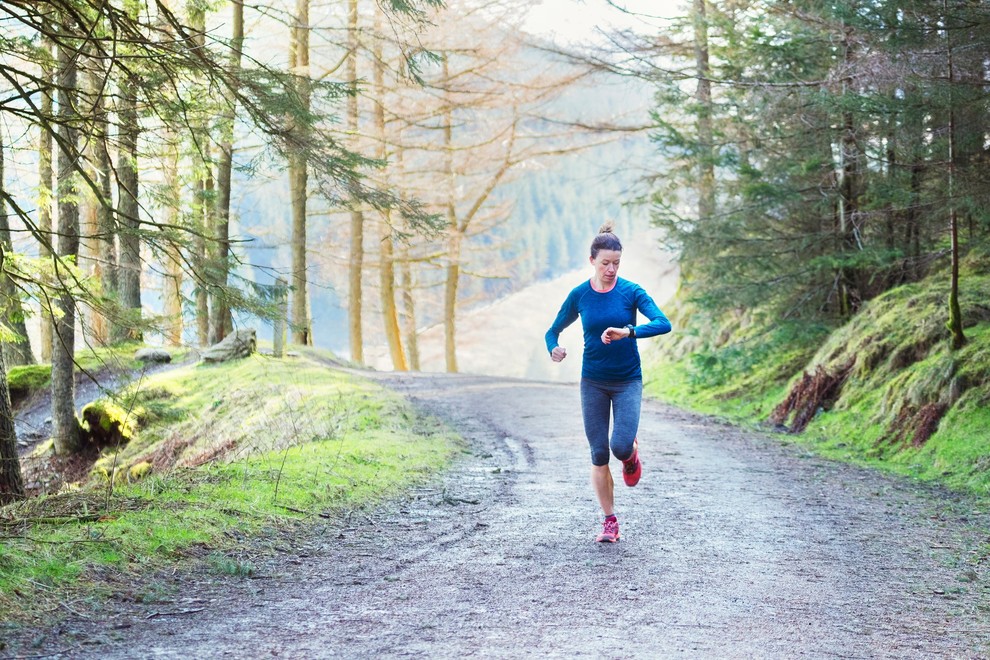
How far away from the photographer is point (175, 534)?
5965 mm

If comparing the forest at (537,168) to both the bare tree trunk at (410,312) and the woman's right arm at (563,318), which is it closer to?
the bare tree trunk at (410,312)

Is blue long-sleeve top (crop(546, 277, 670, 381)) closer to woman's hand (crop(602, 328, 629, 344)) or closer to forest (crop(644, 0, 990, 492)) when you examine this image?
woman's hand (crop(602, 328, 629, 344))

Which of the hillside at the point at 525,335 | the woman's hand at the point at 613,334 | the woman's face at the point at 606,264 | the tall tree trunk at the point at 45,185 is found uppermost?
the tall tree trunk at the point at 45,185

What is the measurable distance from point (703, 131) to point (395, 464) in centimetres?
1080

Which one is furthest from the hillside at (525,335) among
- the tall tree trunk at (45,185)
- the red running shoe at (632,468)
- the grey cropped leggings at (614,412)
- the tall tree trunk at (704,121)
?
the grey cropped leggings at (614,412)

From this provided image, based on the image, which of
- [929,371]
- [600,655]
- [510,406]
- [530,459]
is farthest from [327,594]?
[510,406]

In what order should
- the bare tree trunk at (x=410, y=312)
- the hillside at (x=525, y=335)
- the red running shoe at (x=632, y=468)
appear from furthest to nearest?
the hillside at (x=525, y=335)
the bare tree trunk at (x=410, y=312)
the red running shoe at (x=632, y=468)

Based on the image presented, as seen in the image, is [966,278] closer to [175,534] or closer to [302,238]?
[175,534]

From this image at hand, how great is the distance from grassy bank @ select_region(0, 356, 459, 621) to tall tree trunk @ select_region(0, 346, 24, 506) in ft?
2.12

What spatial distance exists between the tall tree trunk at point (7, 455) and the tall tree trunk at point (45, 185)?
82 cm

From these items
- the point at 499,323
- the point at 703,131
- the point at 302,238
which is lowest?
the point at 499,323

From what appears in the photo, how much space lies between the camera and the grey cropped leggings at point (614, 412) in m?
6.29

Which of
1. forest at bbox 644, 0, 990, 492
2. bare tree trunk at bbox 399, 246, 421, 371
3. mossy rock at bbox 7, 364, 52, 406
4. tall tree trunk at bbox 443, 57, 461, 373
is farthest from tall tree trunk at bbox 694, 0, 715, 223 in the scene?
mossy rock at bbox 7, 364, 52, 406

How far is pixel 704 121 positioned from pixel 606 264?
14.3 m
